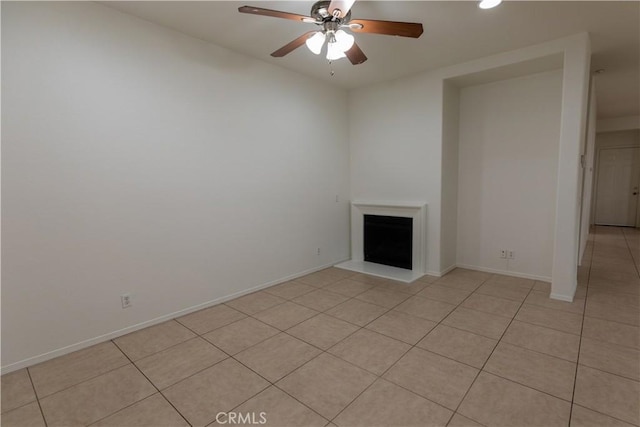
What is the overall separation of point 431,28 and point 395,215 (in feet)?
7.88

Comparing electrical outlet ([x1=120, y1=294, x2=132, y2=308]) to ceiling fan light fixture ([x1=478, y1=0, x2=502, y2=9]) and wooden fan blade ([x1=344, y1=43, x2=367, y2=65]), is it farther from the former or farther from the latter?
ceiling fan light fixture ([x1=478, y1=0, x2=502, y2=9])

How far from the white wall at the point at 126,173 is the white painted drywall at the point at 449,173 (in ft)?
6.54

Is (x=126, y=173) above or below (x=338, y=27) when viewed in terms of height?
below

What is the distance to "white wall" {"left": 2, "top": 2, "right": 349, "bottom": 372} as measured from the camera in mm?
2148

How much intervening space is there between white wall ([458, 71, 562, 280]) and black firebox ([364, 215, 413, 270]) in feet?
2.64

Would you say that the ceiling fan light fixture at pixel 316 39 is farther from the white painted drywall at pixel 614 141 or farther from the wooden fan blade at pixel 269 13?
the white painted drywall at pixel 614 141

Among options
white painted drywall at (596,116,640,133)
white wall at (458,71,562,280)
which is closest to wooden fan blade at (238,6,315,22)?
white wall at (458,71,562,280)

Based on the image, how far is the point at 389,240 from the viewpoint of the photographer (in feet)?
15.1

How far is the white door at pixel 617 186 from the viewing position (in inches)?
304

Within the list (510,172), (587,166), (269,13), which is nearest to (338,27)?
(269,13)

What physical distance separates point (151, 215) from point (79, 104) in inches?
39.8

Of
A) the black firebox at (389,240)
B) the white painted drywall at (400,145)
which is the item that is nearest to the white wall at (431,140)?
the white painted drywall at (400,145)

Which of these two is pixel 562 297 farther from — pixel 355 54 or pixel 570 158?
pixel 355 54

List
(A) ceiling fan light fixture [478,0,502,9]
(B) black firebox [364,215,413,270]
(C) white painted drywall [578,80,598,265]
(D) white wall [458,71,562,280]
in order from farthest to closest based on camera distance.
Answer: (B) black firebox [364,215,413,270], (C) white painted drywall [578,80,598,265], (D) white wall [458,71,562,280], (A) ceiling fan light fixture [478,0,502,9]
